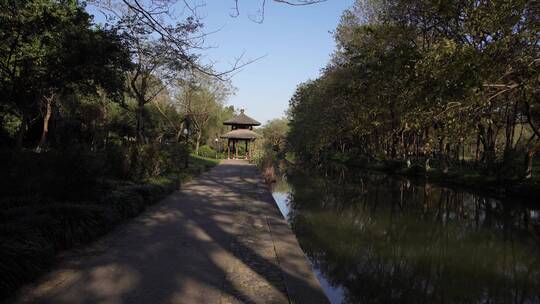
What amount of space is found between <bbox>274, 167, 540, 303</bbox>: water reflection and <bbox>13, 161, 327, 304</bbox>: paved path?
1120 mm

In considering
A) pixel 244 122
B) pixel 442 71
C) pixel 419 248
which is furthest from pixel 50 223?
pixel 244 122

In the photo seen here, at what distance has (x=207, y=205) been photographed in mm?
11914

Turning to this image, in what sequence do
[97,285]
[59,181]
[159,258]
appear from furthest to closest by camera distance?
[59,181] → [159,258] → [97,285]

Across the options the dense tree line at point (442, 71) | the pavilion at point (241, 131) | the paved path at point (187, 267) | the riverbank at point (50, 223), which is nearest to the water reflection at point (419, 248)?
the paved path at point (187, 267)

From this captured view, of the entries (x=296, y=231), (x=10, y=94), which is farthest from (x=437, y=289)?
(x=10, y=94)

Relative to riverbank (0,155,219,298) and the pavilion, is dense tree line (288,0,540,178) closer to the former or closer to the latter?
riverbank (0,155,219,298)

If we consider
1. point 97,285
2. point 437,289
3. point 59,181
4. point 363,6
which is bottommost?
point 437,289

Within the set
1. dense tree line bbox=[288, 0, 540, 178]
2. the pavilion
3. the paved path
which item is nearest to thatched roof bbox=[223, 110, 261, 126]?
the pavilion

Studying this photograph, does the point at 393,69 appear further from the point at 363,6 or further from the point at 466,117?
the point at 363,6

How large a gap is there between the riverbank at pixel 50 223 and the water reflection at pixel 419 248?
4281 millimetres

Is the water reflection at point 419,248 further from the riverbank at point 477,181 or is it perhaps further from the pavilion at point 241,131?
the pavilion at point 241,131

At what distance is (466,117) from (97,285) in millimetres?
8820

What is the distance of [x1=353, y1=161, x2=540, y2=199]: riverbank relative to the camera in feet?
59.8

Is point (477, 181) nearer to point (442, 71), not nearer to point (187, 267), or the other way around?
point (442, 71)
